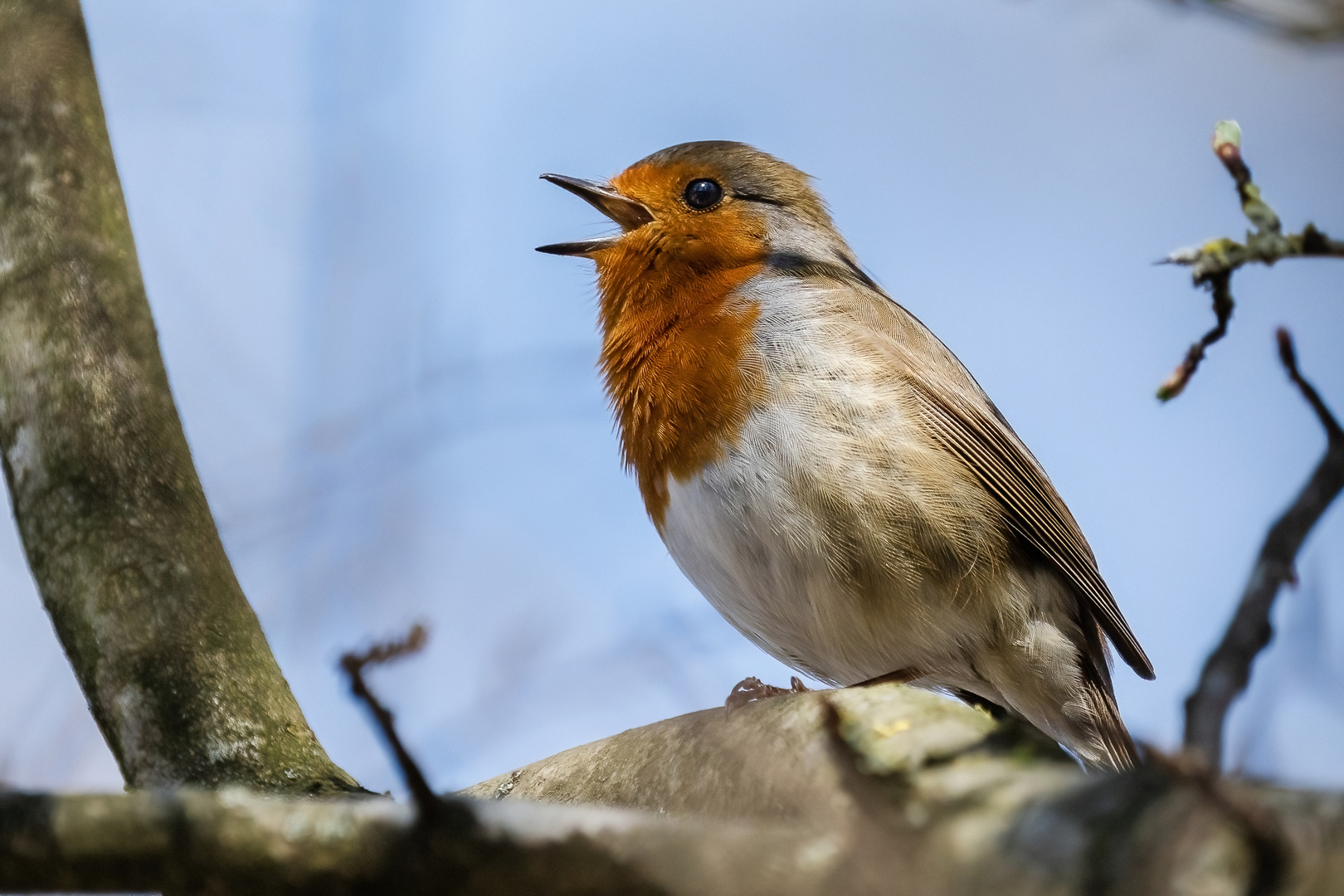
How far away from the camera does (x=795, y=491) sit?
3.26 meters

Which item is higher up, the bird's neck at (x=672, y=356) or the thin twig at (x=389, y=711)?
the bird's neck at (x=672, y=356)

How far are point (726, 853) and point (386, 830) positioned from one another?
1.41 ft

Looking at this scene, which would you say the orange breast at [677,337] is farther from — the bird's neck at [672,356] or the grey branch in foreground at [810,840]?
the grey branch in foreground at [810,840]

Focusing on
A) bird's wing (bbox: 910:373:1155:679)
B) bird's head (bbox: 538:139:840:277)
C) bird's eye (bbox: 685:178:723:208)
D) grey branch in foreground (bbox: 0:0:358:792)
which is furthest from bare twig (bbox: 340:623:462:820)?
bird's eye (bbox: 685:178:723:208)

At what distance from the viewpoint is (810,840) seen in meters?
1.39

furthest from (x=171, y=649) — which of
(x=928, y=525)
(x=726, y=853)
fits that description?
(x=928, y=525)

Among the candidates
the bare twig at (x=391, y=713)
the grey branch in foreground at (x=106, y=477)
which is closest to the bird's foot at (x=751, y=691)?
the grey branch in foreground at (x=106, y=477)

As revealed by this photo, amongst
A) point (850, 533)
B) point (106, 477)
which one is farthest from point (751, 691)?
point (106, 477)

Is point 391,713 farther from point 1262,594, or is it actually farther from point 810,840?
point 1262,594

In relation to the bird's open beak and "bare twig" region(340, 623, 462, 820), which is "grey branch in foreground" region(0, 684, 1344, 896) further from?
the bird's open beak

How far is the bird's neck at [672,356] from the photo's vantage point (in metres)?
3.43

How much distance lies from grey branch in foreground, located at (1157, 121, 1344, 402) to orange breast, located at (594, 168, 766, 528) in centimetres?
154

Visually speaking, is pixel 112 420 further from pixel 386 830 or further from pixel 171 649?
pixel 386 830

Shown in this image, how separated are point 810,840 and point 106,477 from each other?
205 centimetres
